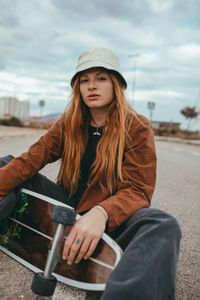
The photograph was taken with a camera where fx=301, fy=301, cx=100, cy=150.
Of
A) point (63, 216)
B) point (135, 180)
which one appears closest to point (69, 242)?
point (63, 216)

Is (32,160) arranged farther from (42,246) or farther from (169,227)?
(169,227)

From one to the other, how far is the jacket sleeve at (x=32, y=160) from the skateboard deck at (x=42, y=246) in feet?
0.49

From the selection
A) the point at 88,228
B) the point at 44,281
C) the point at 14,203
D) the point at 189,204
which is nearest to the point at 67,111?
the point at 14,203

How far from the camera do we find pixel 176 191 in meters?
→ 5.29

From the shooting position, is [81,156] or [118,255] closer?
[118,255]

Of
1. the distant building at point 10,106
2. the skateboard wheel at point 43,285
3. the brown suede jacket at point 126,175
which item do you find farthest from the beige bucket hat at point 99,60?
the distant building at point 10,106

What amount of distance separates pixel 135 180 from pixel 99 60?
0.89 metres

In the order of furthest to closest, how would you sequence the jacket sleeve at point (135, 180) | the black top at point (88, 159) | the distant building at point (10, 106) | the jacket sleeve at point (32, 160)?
1. the distant building at point (10, 106)
2. the black top at point (88, 159)
3. the jacket sleeve at point (32, 160)
4. the jacket sleeve at point (135, 180)

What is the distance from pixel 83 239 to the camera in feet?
5.24

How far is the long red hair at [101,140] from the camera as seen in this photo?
2.13m

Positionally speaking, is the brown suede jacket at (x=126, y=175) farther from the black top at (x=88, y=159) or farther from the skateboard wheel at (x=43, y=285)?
the skateboard wheel at (x=43, y=285)

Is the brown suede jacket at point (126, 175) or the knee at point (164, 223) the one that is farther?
the brown suede jacket at point (126, 175)

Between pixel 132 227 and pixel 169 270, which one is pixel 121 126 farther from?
pixel 169 270

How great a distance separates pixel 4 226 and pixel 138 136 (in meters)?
1.17
